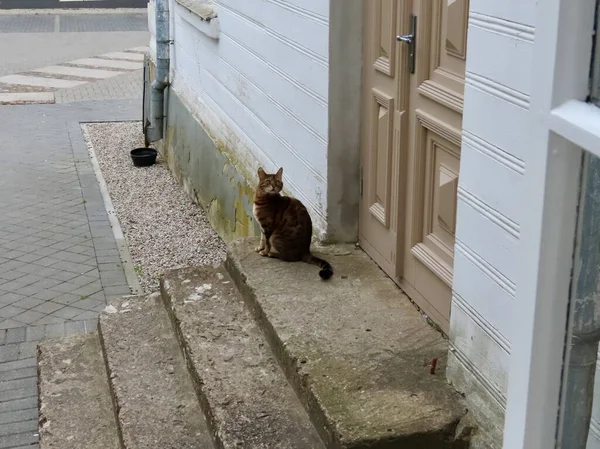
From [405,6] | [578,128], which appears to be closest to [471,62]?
[405,6]

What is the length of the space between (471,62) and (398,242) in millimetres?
1360

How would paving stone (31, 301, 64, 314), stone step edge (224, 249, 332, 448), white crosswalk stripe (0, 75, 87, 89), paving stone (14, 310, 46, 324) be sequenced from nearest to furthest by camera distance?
stone step edge (224, 249, 332, 448)
paving stone (14, 310, 46, 324)
paving stone (31, 301, 64, 314)
white crosswalk stripe (0, 75, 87, 89)

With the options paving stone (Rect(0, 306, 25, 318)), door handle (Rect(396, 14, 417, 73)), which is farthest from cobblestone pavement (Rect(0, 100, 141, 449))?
door handle (Rect(396, 14, 417, 73))

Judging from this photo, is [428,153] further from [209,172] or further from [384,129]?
[209,172]

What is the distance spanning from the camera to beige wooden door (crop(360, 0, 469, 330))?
3545 mm

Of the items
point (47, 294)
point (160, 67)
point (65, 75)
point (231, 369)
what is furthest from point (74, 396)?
point (65, 75)

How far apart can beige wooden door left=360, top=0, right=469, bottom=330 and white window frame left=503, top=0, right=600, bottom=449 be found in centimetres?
187

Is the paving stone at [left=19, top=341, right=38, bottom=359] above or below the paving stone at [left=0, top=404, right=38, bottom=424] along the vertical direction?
above

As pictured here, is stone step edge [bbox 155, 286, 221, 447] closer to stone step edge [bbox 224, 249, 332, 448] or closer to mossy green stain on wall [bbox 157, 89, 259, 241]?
stone step edge [bbox 224, 249, 332, 448]

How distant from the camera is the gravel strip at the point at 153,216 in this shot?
7.16 meters

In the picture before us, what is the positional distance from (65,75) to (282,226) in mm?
11811

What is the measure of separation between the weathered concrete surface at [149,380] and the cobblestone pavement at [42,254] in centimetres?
61

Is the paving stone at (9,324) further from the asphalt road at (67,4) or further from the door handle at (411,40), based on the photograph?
the asphalt road at (67,4)

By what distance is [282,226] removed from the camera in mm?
4457
